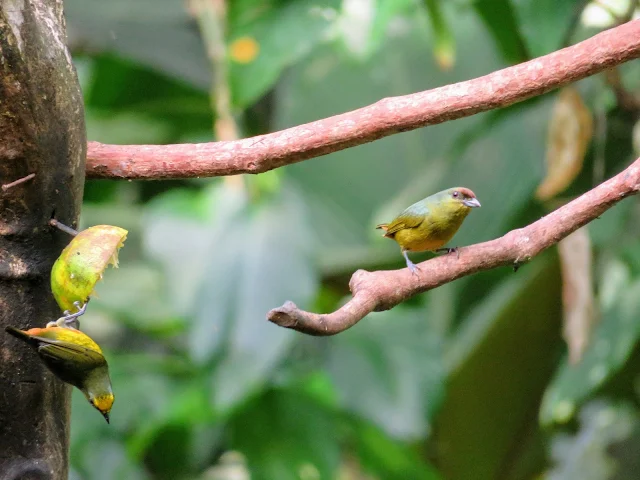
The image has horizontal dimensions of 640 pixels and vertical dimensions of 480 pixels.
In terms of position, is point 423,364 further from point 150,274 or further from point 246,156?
point 246,156

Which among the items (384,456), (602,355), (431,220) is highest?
(431,220)

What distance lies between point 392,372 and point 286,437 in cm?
40

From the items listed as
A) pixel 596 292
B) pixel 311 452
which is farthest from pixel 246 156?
pixel 596 292

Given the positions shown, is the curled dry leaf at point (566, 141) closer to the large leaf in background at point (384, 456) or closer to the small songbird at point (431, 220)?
the small songbird at point (431, 220)

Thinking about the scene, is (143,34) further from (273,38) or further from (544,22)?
(544,22)

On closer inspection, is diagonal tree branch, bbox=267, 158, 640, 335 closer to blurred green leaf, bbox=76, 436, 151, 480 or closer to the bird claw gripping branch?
the bird claw gripping branch

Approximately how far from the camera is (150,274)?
3219 millimetres

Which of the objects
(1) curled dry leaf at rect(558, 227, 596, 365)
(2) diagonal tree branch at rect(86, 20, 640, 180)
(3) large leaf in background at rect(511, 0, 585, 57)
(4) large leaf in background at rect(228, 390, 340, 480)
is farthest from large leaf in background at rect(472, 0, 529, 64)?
(2) diagonal tree branch at rect(86, 20, 640, 180)

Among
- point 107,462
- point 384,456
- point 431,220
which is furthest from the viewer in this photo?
point 384,456

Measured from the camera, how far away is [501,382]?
3.21m

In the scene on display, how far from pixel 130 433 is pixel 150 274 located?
2.31ft

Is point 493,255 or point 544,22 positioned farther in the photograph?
point 544,22

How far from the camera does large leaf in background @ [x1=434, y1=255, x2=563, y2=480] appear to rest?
3080 mm

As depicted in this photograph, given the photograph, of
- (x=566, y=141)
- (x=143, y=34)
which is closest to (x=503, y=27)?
(x=566, y=141)
